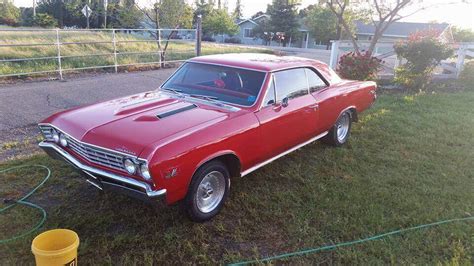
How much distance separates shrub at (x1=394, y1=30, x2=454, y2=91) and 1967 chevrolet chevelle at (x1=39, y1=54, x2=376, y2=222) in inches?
266

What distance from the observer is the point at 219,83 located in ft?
15.2

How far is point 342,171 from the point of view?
521cm

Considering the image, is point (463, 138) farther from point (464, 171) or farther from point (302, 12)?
point (302, 12)

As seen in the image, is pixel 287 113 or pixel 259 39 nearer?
pixel 287 113

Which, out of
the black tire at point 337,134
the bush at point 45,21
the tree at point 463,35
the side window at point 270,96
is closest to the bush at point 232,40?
→ the bush at point 45,21

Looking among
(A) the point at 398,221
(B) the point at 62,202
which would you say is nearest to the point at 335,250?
(A) the point at 398,221

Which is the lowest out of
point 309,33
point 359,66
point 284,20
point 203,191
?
point 203,191

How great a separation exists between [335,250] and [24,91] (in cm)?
742

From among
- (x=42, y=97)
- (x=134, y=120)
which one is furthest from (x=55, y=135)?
(x=42, y=97)

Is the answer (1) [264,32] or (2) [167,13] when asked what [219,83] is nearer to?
(2) [167,13]

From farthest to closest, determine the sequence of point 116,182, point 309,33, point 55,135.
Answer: point 309,33
point 55,135
point 116,182

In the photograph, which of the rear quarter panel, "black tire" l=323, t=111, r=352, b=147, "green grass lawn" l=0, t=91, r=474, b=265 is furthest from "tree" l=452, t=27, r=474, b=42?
"green grass lawn" l=0, t=91, r=474, b=265

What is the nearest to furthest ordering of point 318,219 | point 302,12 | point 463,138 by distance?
point 318,219
point 463,138
point 302,12

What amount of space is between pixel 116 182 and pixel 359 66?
8.73 meters
